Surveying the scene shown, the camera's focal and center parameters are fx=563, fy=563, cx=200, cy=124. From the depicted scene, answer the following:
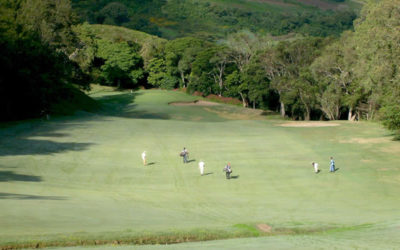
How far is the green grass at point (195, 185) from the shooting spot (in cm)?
2625

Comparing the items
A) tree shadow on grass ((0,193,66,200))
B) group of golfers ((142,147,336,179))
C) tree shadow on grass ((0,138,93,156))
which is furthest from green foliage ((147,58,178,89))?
tree shadow on grass ((0,193,66,200))

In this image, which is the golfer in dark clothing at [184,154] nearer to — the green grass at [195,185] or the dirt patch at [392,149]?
the green grass at [195,185]

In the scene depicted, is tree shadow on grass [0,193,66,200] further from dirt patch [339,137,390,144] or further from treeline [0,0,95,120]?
treeline [0,0,95,120]

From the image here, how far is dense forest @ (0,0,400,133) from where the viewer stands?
6282cm

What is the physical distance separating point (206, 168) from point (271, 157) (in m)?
8.16

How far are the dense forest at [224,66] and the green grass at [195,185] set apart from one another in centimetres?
870

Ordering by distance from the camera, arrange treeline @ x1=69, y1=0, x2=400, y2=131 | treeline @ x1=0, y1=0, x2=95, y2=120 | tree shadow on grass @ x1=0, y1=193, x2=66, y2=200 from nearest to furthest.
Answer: tree shadow on grass @ x1=0, y1=193, x2=66, y2=200, treeline @ x1=69, y1=0, x2=400, y2=131, treeline @ x1=0, y1=0, x2=95, y2=120

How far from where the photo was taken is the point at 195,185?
45.0 m

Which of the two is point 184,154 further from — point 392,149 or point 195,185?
point 392,149

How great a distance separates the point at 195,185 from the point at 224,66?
100834 mm

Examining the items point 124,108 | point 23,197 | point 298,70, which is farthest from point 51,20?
point 23,197

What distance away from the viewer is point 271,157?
56188 mm

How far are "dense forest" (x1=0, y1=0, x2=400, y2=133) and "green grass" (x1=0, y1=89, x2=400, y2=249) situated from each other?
8.70m

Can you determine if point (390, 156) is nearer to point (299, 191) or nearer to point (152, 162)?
point (299, 191)
